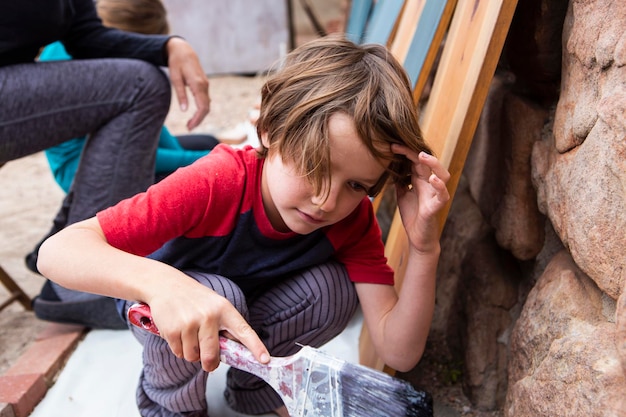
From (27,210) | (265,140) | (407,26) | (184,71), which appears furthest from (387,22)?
(27,210)

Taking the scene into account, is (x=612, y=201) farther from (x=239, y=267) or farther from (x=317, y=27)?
(x=317, y=27)

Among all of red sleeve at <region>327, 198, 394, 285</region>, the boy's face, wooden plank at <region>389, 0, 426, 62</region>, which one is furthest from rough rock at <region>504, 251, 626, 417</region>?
wooden plank at <region>389, 0, 426, 62</region>

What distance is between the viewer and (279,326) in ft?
4.94

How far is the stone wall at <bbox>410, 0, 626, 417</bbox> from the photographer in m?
1.09

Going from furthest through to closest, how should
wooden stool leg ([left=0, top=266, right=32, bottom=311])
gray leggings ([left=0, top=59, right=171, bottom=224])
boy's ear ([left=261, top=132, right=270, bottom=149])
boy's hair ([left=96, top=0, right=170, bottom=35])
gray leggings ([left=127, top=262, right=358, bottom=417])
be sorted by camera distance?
boy's hair ([left=96, top=0, right=170, bottom=35]), wooden stool leg ([left=0, top=266, right=32, bottom=311]), gray leggings ([left=0, top=59, right=171, bottom=224]), gray leggings ([left=127, top=262, right=358, bottom=417]), boy's ear ([left=261, top=132, right=270, bottom=149])

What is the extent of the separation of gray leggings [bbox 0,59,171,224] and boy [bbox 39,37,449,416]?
0.62m

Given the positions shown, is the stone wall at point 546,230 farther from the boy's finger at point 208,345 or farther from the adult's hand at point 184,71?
the adult's hand at point 184,71

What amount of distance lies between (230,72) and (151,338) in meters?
5.04

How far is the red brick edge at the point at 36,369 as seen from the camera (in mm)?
1661

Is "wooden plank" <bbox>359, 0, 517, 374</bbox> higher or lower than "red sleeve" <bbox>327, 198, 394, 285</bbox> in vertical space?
higher

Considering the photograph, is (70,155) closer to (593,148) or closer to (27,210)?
(27,210)

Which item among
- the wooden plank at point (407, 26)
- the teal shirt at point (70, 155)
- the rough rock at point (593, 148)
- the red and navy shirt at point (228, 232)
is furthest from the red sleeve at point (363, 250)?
the teal shirt at point (70, 155)

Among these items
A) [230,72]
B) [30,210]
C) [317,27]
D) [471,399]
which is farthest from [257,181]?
[317,27]

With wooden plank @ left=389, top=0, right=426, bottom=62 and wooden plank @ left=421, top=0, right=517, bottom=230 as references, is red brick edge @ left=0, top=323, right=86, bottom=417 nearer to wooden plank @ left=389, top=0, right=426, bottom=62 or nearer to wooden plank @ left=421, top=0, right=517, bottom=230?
wooden plank @ left=421, top=0, right=517, bottom=230
